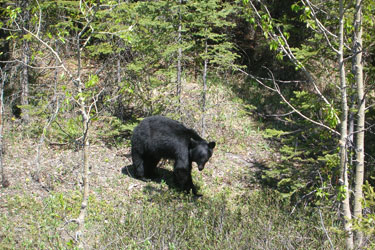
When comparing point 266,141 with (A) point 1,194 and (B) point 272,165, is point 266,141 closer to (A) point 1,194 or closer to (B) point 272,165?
(B) point 272,165

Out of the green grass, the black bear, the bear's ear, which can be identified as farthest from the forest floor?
the bear's ear

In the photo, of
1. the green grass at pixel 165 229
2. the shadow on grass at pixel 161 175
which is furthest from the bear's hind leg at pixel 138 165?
the green grass at pixel 165 229

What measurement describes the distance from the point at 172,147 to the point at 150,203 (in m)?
1.39

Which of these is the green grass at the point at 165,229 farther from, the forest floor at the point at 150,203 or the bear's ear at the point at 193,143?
the bear's ear at the point at 193,143

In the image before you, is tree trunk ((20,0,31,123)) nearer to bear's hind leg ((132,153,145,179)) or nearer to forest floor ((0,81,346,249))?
forest floor ((0,81,346,249))

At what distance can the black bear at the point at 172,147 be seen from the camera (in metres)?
8.28

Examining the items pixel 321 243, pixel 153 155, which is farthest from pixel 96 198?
pixel 321 243

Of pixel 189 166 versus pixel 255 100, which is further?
pixel 255 100

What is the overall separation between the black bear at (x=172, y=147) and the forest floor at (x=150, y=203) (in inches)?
A: 17.6

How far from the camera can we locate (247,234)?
5.13 metres

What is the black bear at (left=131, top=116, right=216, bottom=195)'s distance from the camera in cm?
828

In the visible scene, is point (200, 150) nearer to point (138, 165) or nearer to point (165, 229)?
point (138, 165)

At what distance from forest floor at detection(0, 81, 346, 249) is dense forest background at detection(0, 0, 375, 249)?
0.13ft

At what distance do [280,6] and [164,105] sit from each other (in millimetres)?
5877
